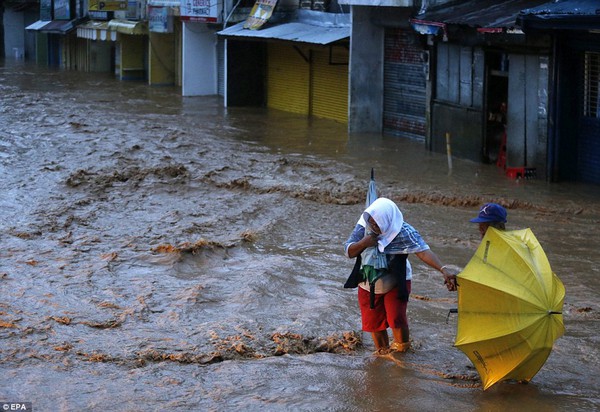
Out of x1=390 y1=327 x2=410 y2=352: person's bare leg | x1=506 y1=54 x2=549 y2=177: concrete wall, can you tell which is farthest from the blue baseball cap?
x1=506 y1=54 x2=549 y2=177: concrete wall

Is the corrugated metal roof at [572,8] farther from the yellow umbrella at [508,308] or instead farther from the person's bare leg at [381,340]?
the yellow umbrella at [508,308]

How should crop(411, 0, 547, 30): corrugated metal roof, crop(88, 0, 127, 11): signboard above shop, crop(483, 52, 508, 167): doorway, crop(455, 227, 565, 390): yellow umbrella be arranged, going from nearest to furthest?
crop(455, 227, 565, 390): yellow umbrella
crop(411, 0, 547, 30): corrugated metal roof
crop(483, 52, 508, 167): doorway
crop(88, 0, 127, 11): signboard above shop

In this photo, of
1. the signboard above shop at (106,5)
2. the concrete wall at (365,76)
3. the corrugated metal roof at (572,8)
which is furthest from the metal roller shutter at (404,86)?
the signboard above shop at (106,5)

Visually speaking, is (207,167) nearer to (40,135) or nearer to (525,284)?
(40,135)

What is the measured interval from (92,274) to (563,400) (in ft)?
17.2

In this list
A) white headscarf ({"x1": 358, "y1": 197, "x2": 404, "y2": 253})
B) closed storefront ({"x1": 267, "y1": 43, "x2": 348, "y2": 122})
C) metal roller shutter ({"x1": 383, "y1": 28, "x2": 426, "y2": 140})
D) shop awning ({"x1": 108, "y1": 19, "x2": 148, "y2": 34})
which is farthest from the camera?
shop awning ({"x1": 108, "y1": 19, "x2": 148, "y2": 34})

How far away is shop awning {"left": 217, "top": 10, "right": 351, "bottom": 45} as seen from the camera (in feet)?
68.9

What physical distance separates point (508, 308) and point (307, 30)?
56.0 ft

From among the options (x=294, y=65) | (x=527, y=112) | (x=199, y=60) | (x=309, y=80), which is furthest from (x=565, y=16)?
(x=199, y=60)

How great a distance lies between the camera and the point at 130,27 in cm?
3278

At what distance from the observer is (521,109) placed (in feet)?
50.0

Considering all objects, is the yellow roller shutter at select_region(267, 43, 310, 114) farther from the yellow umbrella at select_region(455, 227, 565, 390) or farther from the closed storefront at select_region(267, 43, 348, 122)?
the yellow umbrella at select_region(455, 227, 565, 390)

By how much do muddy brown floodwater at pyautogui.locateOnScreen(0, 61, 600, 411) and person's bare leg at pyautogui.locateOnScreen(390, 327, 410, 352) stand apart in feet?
0.38

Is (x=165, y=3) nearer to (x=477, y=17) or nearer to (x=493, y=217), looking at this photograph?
(x=477, y=17)
